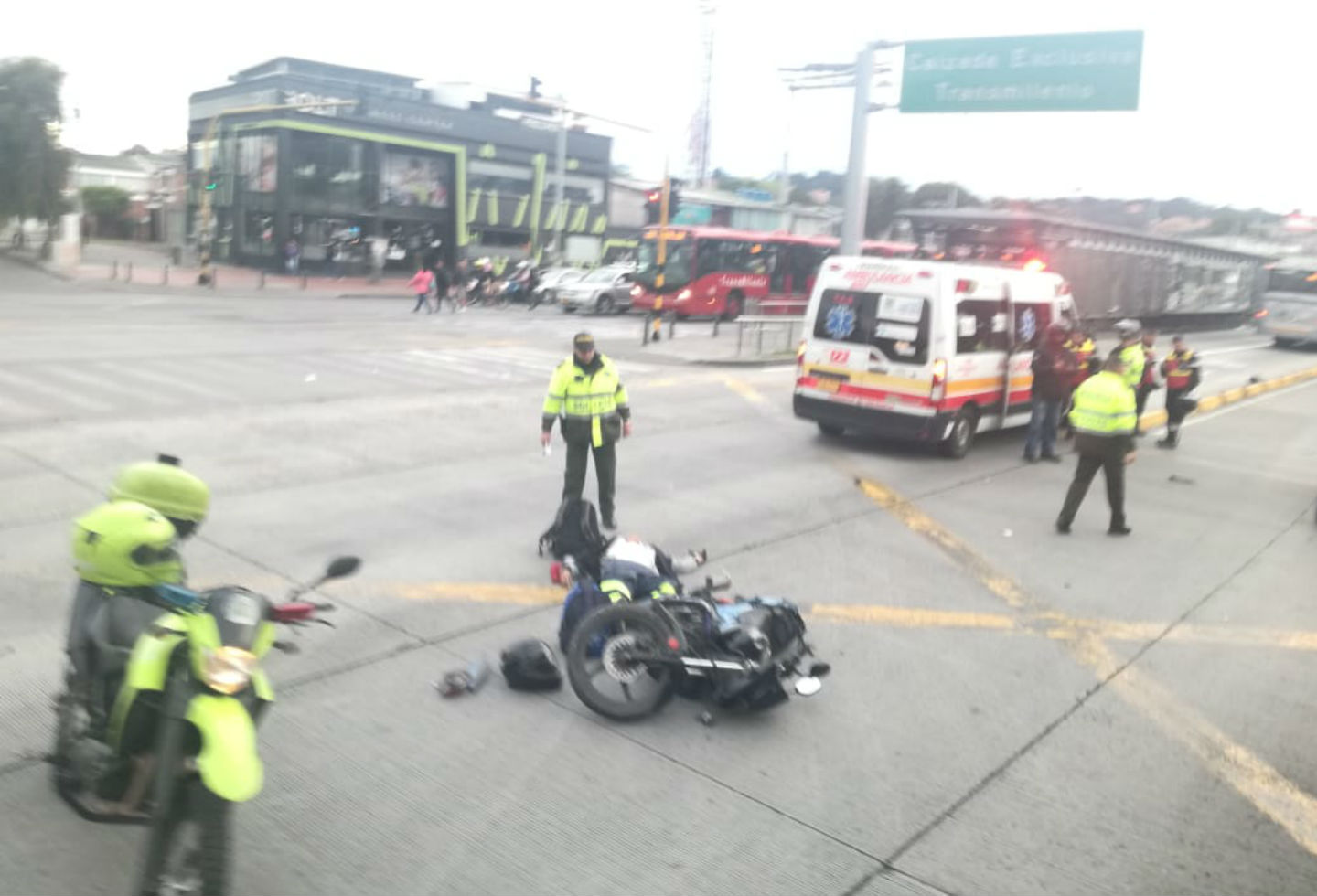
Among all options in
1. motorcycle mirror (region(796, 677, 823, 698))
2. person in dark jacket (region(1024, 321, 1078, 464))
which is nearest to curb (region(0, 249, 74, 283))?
person in dark jacket (region(1024, 321, 1078, 464))

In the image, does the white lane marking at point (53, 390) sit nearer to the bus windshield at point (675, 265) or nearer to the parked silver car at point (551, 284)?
the bus windshield at point (675, 265)

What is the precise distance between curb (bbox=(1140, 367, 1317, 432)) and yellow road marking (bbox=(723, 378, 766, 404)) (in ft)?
19.0

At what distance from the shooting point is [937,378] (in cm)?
1215

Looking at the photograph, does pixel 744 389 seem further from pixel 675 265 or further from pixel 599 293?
pixel 599 293

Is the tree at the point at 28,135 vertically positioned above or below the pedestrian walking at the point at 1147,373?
above

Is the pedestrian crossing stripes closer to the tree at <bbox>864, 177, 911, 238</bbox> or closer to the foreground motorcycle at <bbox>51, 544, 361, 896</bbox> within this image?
the foreground motorcycle at <bbox>51, 544, 361, 896</bbox>

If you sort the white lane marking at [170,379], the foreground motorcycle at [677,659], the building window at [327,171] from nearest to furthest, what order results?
the foreground motorcycle at [677,659], the white lane marking at [170,379], the building window at [327,171]

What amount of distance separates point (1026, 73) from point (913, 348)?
41.3 ft

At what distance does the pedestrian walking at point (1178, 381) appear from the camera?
14062mm

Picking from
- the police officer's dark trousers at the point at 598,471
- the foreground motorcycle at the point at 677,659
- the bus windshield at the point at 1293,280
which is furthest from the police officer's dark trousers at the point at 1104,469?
the bus windshield at the point at 1293,280

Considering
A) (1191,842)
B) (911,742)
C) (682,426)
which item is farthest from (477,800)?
(682,426)

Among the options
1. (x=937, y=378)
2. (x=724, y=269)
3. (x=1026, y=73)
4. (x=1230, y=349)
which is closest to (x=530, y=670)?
(x=937, y=378)

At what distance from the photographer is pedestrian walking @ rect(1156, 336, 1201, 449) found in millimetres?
14062

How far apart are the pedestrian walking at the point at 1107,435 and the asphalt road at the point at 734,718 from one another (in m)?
0.33
